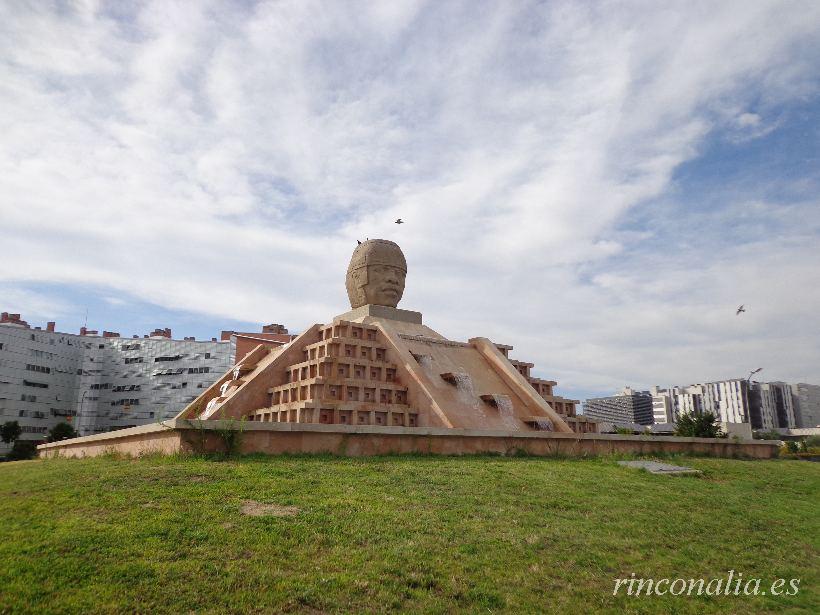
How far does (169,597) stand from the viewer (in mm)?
4672

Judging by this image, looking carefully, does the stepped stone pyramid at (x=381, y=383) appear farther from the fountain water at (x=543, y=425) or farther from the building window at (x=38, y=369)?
the building window at (x=38, y=369)

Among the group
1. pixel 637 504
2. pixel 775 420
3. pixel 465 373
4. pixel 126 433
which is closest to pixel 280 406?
pixel 126 433

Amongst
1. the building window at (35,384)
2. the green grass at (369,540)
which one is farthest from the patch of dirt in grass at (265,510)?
the building window at (35,384)

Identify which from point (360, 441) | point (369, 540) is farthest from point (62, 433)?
point (369, 540)

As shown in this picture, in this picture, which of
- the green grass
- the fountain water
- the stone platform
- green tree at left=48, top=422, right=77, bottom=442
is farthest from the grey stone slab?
green tree at left=48, top=422, right=77, bottom=442

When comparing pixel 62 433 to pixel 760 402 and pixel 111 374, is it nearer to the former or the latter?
pixel 111 374

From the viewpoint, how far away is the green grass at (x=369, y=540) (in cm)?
493

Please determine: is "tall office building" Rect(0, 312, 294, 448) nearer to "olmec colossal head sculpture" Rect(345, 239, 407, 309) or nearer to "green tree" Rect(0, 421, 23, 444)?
"green tree" Rect(0, 421, 23, 444)

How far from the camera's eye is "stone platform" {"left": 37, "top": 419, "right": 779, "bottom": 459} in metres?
10.3

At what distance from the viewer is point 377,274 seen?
67.5 feet

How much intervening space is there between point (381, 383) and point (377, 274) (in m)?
5.35

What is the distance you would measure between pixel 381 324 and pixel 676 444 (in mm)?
8958

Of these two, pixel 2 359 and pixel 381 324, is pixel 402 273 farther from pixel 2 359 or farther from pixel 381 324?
pixel 2 359

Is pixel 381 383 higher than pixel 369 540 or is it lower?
higher
